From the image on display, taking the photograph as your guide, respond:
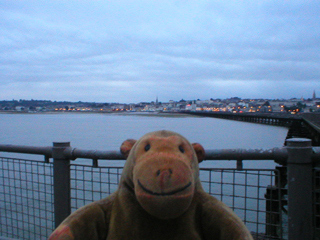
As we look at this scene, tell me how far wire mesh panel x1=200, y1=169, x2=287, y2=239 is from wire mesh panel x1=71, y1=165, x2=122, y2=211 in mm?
922

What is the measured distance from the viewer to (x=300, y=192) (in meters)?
2.64

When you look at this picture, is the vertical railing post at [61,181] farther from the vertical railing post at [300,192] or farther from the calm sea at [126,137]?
the vertical railing post at [300,192]

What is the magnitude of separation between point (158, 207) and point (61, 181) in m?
2.07

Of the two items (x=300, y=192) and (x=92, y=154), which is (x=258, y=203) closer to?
(x=300, y=192)

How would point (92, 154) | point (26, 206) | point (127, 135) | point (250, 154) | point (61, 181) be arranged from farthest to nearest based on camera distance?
point (127, 135), point (26, 206), point (61, 181), point (92, 154), point (250, 154)

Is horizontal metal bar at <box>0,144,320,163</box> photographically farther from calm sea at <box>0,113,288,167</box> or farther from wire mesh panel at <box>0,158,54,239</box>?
calm sea at <box>0,113,288,167</box>

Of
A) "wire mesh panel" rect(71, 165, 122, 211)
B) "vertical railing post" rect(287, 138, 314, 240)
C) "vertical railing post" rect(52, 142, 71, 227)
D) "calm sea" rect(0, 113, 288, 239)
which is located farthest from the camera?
"calm sea" rect(0, 113, 288, 239)

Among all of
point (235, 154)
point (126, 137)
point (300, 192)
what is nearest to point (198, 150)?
point (235, 154)

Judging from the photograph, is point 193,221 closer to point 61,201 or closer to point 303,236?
point 303,236

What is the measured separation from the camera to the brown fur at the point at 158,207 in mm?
1557

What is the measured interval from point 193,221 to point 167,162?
398 millimetres

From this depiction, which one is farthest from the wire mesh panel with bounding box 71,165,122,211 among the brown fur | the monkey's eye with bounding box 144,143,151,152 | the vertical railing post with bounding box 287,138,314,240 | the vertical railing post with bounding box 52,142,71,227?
the vertical railing post with bounding box 287,138,314,240

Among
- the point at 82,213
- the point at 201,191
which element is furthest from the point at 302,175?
the point at 82,213

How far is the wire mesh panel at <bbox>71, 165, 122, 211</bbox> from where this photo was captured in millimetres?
3172
